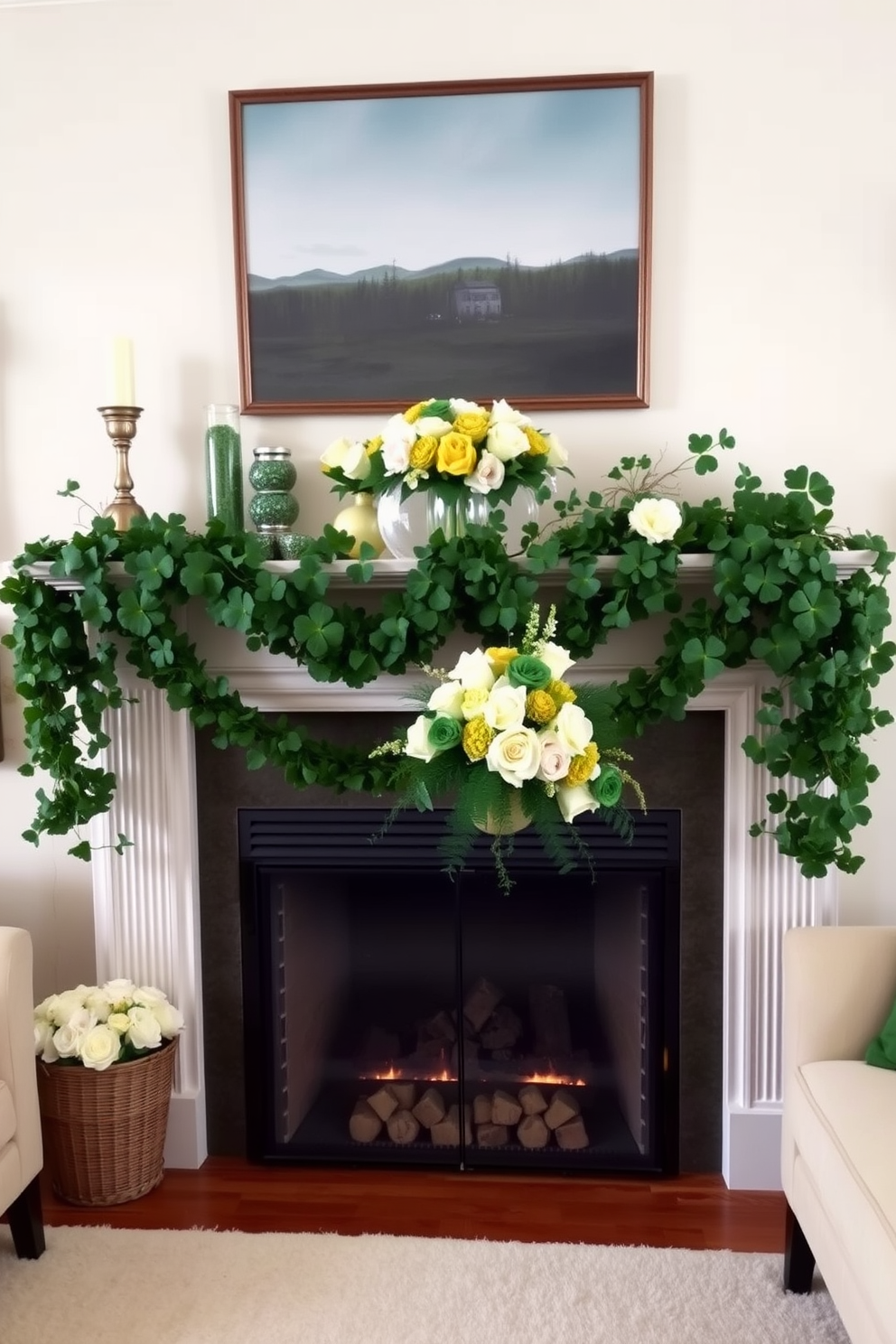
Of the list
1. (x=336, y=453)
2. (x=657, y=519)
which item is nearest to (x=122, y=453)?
(x=336, y=453)

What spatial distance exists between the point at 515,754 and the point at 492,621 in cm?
46

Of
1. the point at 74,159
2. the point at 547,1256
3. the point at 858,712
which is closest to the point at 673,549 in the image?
the point at 858,712

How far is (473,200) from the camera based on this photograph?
2340 mm

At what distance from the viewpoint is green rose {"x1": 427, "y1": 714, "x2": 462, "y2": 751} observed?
1729 millimetres

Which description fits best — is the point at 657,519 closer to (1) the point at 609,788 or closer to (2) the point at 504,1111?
(1) the point at 609,788

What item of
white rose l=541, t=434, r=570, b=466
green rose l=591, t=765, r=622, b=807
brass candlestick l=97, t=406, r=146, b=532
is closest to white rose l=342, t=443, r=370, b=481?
white rose l=541, t=434, r=570, b=466

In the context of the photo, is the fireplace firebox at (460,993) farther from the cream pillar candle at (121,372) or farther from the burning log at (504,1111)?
the cream pillar candle at (121,372)

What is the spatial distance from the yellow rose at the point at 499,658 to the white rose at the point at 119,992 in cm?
117

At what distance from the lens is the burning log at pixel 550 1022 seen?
2.51 meters

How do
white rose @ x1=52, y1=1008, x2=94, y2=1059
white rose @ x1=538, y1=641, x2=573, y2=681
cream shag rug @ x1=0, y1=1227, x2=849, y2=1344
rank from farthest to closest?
white rose @ x1=52, y1=1008, x2=94, y2=1059 → cream shag rug @ x1=0, y1=1227, x2=849, y2=1344 → white rose @ x1=538, y1=641, x2=573, y2=681

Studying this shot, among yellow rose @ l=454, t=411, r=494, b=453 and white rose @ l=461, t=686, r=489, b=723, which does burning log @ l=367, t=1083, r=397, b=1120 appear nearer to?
white rose @ l=461, t=686, r=489, b=723

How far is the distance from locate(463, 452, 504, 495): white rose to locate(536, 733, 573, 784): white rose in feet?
1.80

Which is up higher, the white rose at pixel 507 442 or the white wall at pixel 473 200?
the white wall at pixel 473 200

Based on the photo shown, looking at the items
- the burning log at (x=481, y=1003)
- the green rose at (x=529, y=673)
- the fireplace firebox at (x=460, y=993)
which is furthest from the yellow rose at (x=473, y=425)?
the burning log at (x=481, y=1003)
